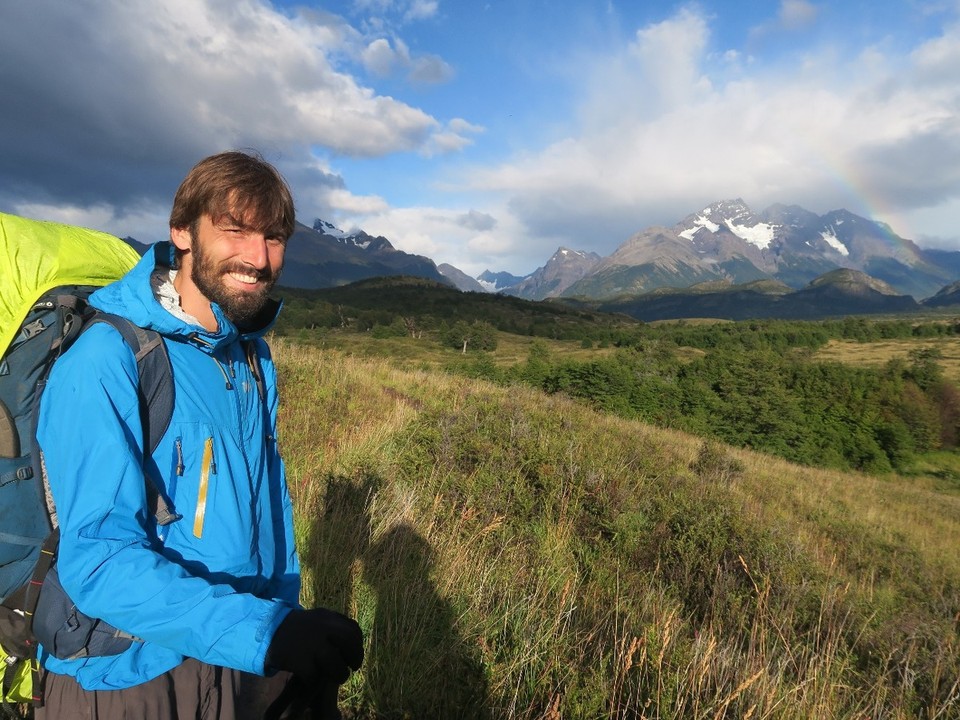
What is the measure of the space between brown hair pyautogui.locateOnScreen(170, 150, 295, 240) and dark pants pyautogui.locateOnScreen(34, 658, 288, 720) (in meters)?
1.18

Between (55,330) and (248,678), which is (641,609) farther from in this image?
(55,330)

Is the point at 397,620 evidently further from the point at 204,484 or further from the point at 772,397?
the point at 772,397

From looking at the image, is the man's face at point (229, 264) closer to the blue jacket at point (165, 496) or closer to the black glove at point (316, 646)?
the blue jacket at point (165, 496)

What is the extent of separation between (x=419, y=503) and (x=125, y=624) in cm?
378

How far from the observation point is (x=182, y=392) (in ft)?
4.23

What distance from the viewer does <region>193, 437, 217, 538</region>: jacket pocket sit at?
125 cm

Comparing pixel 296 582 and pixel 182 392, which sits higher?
pixel 182 392

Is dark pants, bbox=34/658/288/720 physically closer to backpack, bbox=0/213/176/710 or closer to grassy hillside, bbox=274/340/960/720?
backpack, bbox=0/213/176/710

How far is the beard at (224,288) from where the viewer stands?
1434mm

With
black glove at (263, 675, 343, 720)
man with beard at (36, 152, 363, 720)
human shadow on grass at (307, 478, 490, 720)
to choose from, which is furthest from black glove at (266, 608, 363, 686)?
human shadow on grass at (307, 478, 490, 720)

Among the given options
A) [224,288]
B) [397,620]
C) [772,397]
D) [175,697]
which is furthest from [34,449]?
[772,397]

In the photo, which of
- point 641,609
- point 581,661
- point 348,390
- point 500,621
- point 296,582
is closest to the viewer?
point 296,582

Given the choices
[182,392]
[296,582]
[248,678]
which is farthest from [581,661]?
[182,392]

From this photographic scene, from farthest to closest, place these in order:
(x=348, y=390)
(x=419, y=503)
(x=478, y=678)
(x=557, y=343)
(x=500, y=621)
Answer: (x=557, y=343) → (x=348, y=390) → (x=419, y=503) → (x=500, y=621) → (x=478, y=678)
